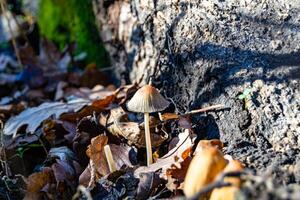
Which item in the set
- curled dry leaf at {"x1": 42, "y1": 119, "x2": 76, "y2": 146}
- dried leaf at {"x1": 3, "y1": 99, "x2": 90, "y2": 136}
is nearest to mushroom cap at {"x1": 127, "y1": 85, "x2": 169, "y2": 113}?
curled dry leaf at {"x1": 42, "y1": 119, "x2": 76, "y2": 146}

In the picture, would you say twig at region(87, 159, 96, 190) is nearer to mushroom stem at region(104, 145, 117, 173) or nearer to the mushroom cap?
mushroom stem at region(104, 145, 117, 173)

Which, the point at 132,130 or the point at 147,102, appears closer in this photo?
the point at 147,102

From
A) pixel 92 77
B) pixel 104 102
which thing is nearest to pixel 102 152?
pixel 104 102

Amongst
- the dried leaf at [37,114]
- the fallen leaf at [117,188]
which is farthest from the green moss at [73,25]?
the fallen leaf at [117,188]

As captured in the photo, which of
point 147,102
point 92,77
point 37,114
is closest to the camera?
Result: point 147,102

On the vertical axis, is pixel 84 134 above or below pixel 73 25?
below

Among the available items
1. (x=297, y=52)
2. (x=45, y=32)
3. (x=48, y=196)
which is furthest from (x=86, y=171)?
(x=45, y=32)

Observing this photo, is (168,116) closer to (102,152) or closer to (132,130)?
(132,130)

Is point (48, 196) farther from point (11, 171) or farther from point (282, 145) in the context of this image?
point (282, 145)
